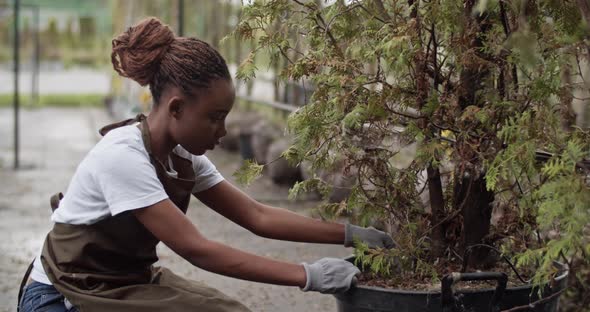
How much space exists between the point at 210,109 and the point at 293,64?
1.30 feet

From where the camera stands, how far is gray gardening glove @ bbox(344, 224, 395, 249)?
10.7 ft

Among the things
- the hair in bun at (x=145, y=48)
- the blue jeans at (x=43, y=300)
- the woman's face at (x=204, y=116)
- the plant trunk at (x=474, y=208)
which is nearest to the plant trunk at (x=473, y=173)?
the plant trunk at (x=474, y=208)

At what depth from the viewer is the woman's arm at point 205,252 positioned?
2.84 m

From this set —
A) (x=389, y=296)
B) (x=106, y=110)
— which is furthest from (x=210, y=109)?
(x=106, y=110)

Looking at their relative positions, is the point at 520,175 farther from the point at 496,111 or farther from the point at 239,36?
the point at 239,36

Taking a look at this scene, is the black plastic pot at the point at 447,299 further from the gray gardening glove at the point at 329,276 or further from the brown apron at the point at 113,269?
the brown apron at the point at 113,269

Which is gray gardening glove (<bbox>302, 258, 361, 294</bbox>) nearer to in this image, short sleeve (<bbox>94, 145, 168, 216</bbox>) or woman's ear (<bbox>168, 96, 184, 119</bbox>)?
short sleeve (<bbox>94, 145, 168, 216</bbox>)

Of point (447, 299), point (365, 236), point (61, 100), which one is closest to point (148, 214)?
point (365, 236)

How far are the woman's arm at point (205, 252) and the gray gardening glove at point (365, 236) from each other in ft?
1.39

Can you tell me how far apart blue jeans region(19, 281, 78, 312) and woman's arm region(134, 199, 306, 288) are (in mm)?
424

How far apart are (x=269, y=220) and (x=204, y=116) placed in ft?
2.05

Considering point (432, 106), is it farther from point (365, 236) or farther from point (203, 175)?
point (203, 175)

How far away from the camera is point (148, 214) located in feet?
9.34

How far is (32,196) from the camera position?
8.55 meters
